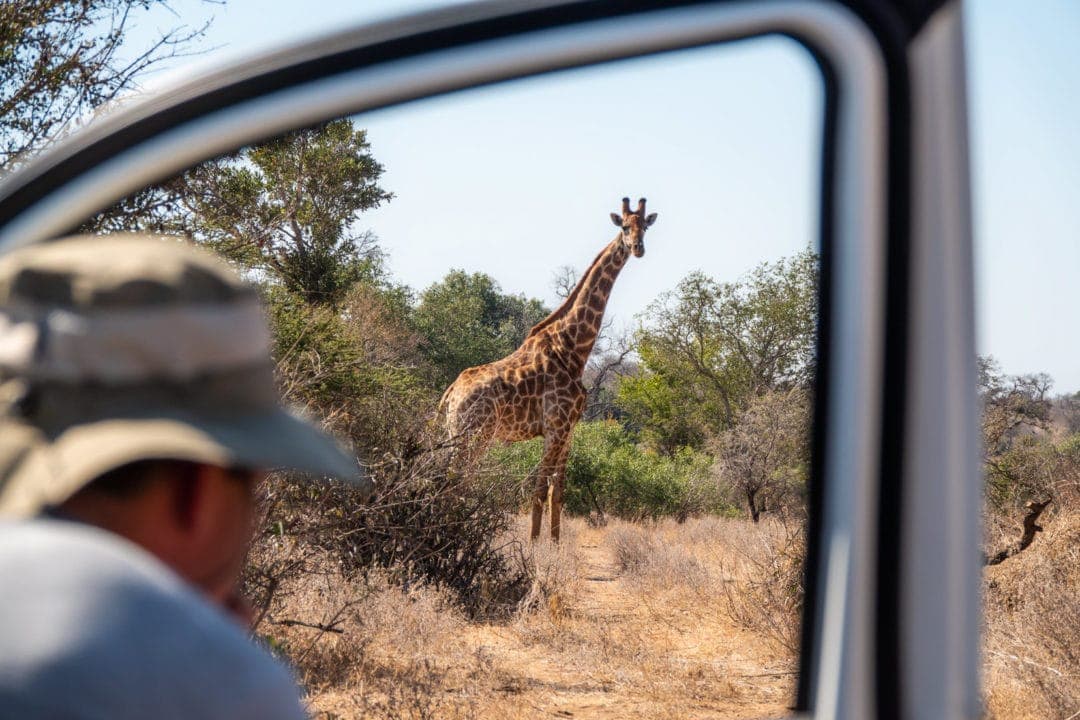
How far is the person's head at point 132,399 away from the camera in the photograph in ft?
2.11

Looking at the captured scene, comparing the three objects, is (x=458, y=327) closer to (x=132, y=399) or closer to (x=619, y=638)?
(x=619, y=638)

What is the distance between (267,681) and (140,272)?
263 millimetres

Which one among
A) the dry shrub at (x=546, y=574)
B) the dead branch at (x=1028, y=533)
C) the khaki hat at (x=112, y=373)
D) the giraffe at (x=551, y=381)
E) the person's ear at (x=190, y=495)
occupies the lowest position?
the dry shrub at (x=546, y=574)

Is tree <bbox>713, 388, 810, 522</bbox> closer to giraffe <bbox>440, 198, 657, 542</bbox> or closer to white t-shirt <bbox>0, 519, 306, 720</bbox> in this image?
giraffe <bbox>440, 198, 657, 542</bbox>

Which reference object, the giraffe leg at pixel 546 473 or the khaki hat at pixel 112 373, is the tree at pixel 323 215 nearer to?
the giraffe leg at pixel 546 473

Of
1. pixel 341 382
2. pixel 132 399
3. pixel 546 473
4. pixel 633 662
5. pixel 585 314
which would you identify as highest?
pixel 585 314

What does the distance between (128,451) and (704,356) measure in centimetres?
942

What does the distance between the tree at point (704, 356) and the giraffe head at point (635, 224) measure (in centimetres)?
93

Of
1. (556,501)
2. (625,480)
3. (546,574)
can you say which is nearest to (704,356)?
(625,480)

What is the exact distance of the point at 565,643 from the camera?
5.37 meters

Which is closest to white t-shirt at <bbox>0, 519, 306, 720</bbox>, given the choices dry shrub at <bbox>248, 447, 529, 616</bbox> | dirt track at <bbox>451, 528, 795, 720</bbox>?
dirt track at <bbox>451, 528, 795, 720</bbox>

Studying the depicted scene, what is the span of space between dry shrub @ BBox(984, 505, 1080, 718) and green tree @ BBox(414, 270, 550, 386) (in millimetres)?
8639

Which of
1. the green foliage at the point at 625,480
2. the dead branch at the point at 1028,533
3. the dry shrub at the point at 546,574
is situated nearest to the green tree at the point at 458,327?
the green foliage at the point at 625,480

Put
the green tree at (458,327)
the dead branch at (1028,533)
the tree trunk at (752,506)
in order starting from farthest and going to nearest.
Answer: the green tree at (458,327) < the tree trunk at (752,506) < the dead branch at (1028,533)
